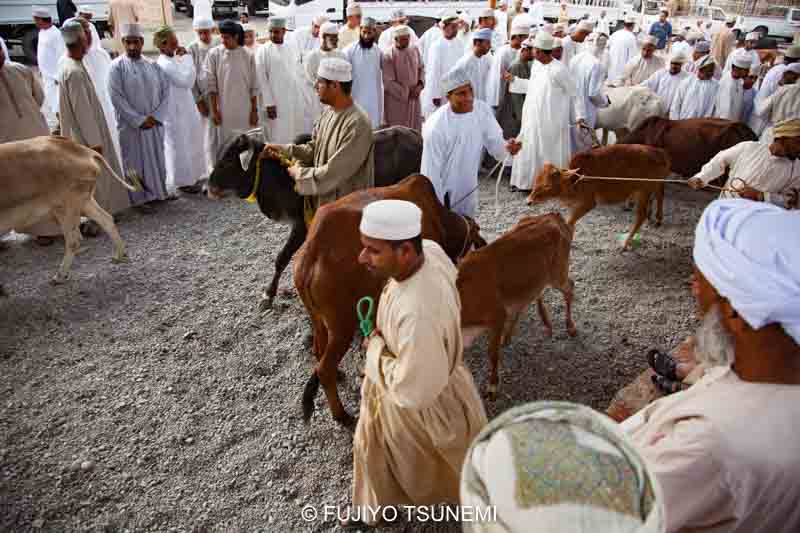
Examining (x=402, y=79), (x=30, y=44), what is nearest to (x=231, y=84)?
(x=402, y=79)

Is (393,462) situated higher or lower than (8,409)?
Result: higher

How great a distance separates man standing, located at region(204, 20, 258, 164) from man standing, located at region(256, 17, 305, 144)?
0.25 m

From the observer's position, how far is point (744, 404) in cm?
133

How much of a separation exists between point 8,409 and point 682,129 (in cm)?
818

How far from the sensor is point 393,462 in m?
2.48

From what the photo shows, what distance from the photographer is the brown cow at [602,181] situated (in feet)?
18.7

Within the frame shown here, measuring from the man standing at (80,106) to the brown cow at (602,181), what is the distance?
5187 millimetres

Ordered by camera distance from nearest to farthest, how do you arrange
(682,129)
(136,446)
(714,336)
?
(714,336)
(136,446)
(682,129)

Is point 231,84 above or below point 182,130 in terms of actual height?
above

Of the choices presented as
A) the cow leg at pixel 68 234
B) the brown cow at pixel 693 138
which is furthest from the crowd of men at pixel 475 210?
the brown cow at pixel 693 138

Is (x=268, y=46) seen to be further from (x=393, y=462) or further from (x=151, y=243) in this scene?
(x=393, y=462)

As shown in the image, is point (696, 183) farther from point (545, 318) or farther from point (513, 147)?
point (545, 318)

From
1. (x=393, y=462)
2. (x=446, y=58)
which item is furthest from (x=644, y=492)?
(x=446, y=58)

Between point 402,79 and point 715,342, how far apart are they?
790 centimetres
